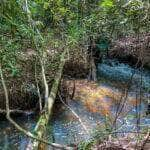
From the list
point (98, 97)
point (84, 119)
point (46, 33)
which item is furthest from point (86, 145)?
point (98, 97)

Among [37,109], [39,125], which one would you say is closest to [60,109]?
[37,109]

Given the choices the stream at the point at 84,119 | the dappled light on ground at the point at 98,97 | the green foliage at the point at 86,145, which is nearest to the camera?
the green foliage at the point at 86,145

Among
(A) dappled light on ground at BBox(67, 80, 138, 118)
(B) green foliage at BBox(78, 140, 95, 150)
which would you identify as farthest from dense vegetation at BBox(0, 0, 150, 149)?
(B) green foliage at BBox(78, 140, 95, 150)

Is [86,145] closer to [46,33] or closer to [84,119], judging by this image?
[84,119]

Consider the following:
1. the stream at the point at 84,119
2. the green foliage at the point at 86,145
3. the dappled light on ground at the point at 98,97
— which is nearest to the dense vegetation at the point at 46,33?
the stream at the point at 84,119

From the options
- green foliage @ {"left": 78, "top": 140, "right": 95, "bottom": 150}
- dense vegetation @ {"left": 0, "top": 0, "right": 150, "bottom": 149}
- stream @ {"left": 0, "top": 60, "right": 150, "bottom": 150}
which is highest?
dense vegetation @ {"left": 0, "top": 0, "right": 150, "bottom": 149}

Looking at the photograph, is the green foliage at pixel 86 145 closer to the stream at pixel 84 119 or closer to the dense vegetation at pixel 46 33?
the stream at pixel 84 119

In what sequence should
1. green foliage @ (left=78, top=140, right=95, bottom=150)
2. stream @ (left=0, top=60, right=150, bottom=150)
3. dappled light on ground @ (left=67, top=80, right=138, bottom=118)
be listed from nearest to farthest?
1. green foliage @ (left=78, top=140, right=95, bottom=150)
2. stream @ (left=0, top=60, right=150, bottom=150)
3. dappled light on ground @ (left=67, top=80, right=138, bottom=118)

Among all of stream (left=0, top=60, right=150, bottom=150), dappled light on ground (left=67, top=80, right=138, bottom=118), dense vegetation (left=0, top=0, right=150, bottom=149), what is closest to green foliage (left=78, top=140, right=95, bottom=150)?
stream (left=0, top=60, right=150, bottom=150)

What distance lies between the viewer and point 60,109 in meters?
9.84

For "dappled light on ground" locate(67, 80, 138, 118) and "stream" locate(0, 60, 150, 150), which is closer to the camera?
"stream" locate(0, 60, 150, 150)

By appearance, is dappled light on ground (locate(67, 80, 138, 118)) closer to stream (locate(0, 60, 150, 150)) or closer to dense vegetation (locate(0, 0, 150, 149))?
stream (locate(0, 60, 150, 150))

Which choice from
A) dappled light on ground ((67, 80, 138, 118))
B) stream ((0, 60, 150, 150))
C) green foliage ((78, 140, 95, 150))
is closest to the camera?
green foliage ((78, 140, 95, 150))

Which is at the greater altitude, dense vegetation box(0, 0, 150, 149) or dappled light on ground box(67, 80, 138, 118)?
dense vegetation box(0, 0, 150, 149)
